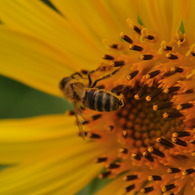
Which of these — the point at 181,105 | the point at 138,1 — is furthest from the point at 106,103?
the point at 138,1

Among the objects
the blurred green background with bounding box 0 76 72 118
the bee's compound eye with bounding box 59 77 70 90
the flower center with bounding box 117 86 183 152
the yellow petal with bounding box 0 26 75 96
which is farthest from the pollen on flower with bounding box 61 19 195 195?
the blurred green background with bounding box 0 76 72 118

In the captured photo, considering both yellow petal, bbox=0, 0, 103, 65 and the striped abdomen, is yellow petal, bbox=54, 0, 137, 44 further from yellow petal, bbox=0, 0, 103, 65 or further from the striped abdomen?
the striped abdomen

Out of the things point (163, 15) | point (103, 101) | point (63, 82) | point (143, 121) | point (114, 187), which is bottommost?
point (114, 187)

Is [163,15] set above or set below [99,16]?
below

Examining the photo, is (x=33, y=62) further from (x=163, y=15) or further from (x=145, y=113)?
(x=163, y=15)

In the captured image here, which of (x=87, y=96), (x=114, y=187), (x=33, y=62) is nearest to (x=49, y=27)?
(x=33, y=62)

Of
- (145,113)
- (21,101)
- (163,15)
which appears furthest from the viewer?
(21,101)

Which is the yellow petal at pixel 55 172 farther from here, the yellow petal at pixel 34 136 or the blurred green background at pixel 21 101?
the blurred green background at pixel 21 101

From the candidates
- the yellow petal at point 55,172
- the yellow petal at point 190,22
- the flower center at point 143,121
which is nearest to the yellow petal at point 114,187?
the yellow petal at point 55,172
